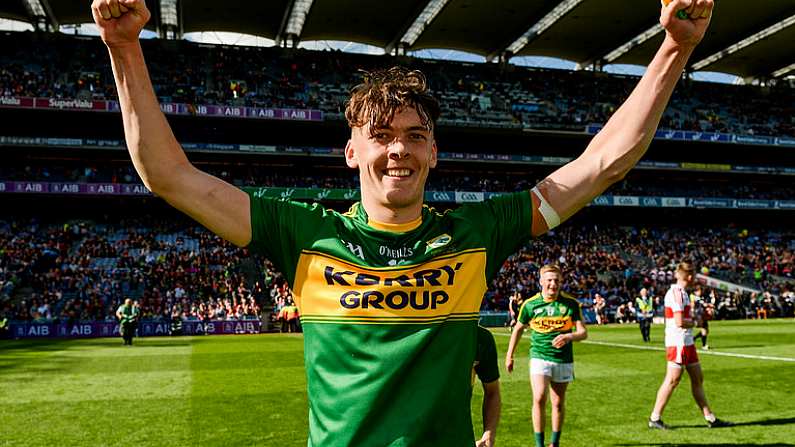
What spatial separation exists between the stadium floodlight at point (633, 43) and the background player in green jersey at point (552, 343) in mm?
37311

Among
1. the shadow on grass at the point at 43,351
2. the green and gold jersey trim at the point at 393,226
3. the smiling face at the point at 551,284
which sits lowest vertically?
the shadow on grass at the point at 43,351

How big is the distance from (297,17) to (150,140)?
1674 inches

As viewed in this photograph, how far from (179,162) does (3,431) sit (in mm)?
8701

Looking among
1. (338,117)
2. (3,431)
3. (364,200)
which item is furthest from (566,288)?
(364,200)

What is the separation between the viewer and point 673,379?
348 inches

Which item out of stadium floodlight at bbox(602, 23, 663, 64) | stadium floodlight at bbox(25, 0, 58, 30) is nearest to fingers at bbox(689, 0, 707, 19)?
stadium floodlight at bbox(602, 23, 663, 64)

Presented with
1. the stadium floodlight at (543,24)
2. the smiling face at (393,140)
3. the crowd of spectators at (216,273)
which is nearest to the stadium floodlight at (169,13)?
the crowd of spectators at (216,273)

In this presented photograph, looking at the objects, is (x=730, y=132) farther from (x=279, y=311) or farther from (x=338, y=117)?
(x=279, y=311)

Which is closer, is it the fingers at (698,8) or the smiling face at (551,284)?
the fingers at (698,8)

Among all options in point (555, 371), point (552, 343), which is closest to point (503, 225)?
point (552, 343)

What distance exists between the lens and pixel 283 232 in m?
2.56

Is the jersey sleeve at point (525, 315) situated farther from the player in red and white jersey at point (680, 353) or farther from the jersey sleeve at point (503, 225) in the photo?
the jersey sleeve at point (503, 225)

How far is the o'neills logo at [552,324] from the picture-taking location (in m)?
7.96

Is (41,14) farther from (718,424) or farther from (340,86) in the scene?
(718,424)
